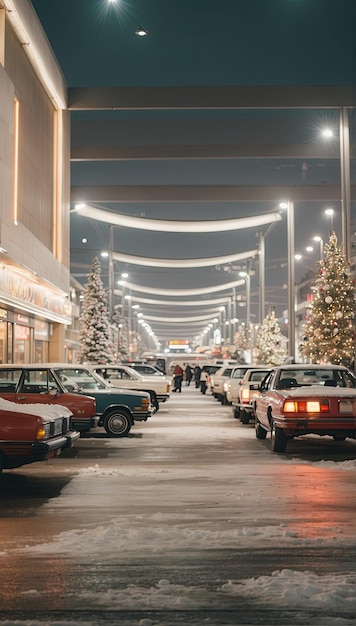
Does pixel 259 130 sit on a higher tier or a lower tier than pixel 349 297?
higher

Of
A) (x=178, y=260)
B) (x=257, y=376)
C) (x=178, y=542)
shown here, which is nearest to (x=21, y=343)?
(x=257, y=376)

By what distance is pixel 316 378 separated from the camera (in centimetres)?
2108

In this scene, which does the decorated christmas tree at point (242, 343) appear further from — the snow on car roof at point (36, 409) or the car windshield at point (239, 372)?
the snow on car roof at point (36, 409)

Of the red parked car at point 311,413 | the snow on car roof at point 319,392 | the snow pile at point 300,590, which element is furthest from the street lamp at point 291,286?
the snow pile at point 300,590

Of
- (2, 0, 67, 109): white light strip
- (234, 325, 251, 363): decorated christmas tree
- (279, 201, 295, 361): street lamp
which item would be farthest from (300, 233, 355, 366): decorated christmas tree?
(234, 325, 251, 363): decorated christmas tree

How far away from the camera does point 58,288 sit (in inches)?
1657

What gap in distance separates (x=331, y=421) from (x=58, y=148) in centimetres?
3152

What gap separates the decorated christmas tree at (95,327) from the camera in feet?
235

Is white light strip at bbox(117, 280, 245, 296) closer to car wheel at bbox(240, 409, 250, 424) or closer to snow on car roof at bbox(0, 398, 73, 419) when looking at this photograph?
car wheel at bbox(240, 409, 250, 424)

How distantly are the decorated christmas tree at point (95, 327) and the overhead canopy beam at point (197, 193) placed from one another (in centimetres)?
1887

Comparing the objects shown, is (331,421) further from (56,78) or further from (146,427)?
(56,78)

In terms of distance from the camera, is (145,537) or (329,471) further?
(329,471)

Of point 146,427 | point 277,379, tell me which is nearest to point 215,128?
point 146,427

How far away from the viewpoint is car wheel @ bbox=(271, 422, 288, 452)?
1761cm
